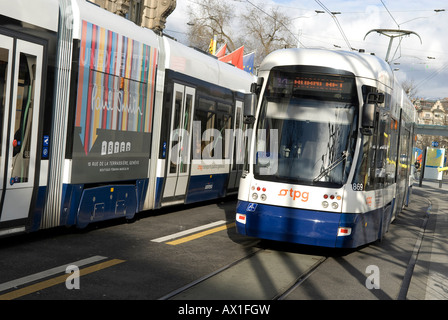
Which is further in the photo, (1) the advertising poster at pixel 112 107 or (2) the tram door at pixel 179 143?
(2) the tram door at pixel 179 143

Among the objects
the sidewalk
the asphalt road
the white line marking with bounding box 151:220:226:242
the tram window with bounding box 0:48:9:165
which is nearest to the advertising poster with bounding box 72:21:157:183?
the asphalt road

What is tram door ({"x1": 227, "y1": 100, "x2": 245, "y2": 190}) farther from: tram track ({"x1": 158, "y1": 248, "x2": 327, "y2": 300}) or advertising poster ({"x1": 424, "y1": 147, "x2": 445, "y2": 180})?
advertising poster ({"x1": 424, "y1": 147, "x2": 445, "y2": 180})

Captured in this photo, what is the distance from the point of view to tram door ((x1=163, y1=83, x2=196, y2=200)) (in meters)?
11.1

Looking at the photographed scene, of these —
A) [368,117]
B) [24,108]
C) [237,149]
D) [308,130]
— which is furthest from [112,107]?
[237,149]

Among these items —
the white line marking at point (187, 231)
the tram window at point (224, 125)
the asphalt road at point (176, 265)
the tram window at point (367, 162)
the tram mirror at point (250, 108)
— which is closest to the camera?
the asphalt road at point (176, 265)

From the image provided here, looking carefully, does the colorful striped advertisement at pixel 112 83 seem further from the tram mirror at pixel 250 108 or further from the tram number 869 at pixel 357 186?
the tram number 869 at pixel 357 186

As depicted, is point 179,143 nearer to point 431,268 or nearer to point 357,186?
point 357,186

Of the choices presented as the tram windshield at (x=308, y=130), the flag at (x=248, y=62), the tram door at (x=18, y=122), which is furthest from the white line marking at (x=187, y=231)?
the flag at (x=248, y=62)

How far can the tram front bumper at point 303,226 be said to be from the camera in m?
8.25

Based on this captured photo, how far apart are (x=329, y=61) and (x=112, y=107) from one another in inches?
134

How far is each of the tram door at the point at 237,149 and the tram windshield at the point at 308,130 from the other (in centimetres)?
574

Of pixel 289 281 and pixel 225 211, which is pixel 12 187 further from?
pixel 225 211

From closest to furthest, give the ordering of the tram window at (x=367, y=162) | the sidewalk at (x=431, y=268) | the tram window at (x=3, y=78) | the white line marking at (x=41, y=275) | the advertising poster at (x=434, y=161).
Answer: the white line marking at (x=41, y=275) < the tram window at (x=3, y=78) < the sidewalk at (x=431, y=268) < the tram window at (x=367, y=162) < the advertising poster at (x=434, y=161)

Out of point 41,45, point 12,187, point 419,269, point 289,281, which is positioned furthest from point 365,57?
point 12,187
